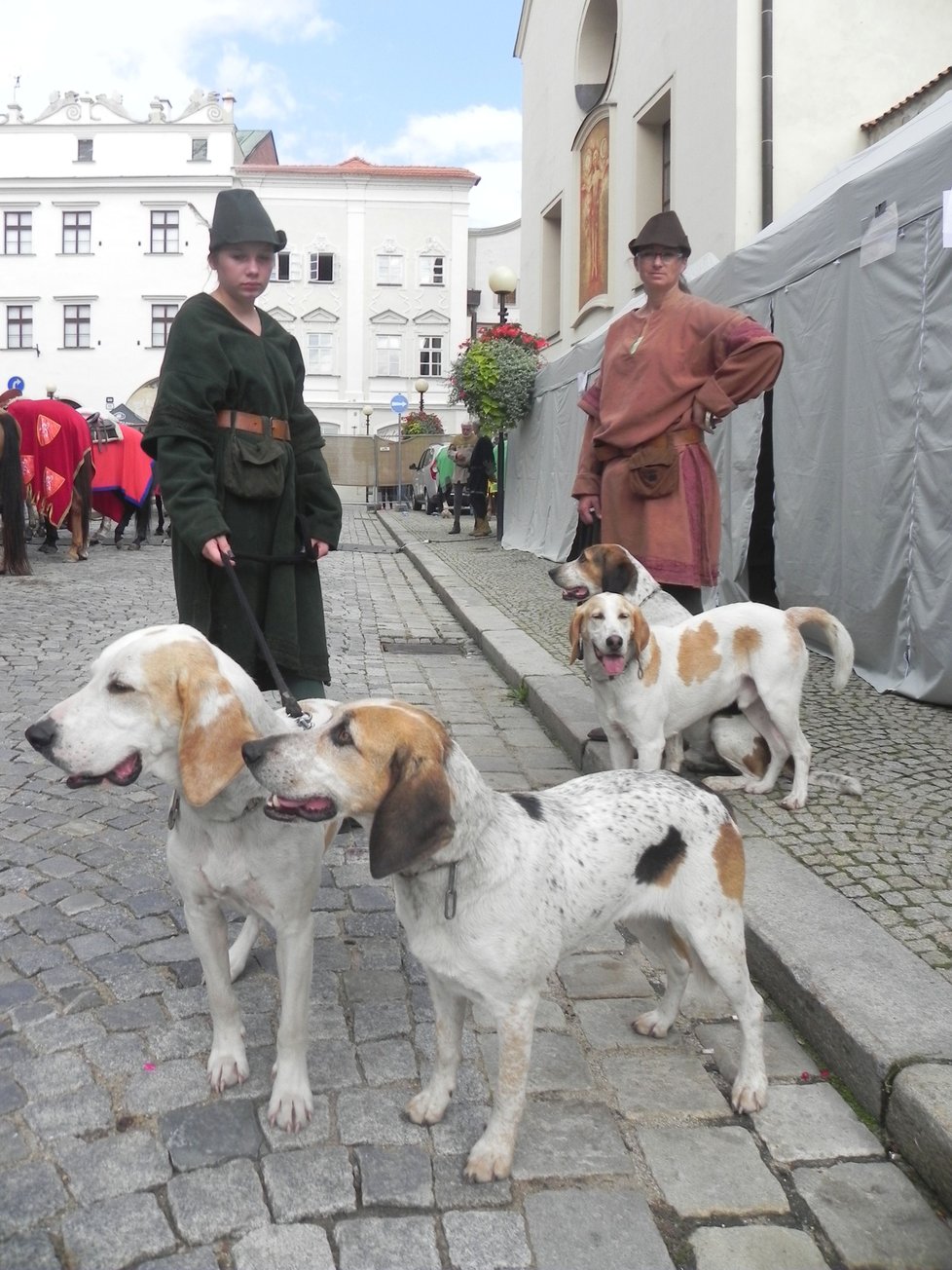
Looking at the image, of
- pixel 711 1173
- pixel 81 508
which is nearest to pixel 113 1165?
pixel 711 1173

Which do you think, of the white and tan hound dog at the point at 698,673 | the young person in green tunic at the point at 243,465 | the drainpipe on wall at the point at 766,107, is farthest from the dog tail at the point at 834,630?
the drainpipe on wall at the point at 766,107

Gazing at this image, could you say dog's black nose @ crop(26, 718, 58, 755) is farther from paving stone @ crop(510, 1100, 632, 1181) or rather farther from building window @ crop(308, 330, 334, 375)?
building window @ crop(308, 330, 334, 375)

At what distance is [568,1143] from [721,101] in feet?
37.3

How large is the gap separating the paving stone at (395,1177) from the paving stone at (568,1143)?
20 cm

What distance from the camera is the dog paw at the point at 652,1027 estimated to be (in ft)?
9.32

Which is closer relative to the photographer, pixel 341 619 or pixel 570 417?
pixel 341 619

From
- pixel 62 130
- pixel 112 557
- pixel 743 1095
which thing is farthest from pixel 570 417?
pixel 62 130

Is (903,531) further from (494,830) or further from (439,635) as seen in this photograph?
(494,830)

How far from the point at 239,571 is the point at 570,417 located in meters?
10.9

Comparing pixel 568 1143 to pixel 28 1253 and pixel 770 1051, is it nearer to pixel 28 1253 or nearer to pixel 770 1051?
pixel 770 1051

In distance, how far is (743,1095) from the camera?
2520 millimetres

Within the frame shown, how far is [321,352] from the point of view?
54812mm

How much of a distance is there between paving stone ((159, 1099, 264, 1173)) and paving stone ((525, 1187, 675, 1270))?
2.13 feet

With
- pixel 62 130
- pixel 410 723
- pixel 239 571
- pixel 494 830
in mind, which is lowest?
pixel 494 830
